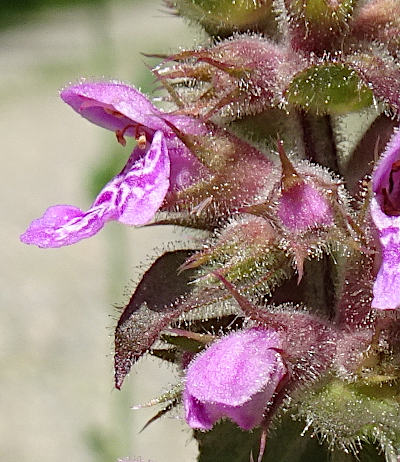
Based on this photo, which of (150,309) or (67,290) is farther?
(67,290)

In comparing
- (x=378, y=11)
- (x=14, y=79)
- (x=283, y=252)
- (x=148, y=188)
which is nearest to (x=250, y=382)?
(x=283, y=252)

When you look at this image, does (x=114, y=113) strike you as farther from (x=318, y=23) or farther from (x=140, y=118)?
(x=318, y=23)

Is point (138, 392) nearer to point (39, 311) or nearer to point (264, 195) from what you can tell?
point (39, 311)

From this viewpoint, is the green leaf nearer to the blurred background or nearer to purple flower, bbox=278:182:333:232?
purple flower, bbox=278:182:333:232

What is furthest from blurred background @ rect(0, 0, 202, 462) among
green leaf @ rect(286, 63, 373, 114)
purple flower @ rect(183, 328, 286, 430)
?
purple flower @ rect(183, 328, 286, 430)

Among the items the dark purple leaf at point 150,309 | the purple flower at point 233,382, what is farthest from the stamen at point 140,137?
the purple flower at point 233,382

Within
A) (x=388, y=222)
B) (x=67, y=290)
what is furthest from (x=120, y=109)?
(x=67, y=290)

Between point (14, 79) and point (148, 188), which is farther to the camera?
point (14, 79)
